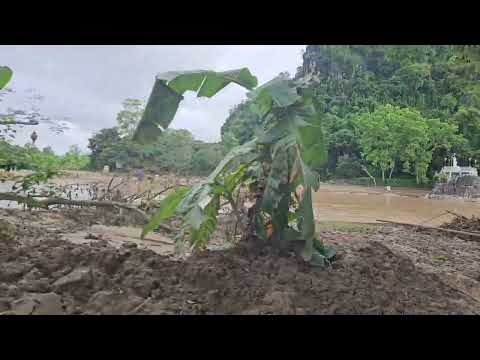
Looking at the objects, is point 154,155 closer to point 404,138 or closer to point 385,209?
point 385,209

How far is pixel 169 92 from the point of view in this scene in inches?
101

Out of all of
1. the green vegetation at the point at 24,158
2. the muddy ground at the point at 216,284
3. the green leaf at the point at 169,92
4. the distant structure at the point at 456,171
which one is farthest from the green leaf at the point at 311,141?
the distant structure at the point at 456,171

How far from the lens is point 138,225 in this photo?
16.4 feet

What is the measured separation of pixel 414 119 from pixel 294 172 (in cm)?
1728

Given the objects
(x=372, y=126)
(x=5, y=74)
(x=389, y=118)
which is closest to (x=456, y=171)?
(x=389, y=118)

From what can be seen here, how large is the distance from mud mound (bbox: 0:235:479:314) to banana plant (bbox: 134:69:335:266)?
19 cm

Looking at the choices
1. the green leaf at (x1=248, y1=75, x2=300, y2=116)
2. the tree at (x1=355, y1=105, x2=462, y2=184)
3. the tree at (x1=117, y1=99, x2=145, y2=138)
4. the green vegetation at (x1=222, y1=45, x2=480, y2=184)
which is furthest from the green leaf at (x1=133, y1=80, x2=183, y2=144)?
the tree at (x1=355, y1=105, x2=462, y2=184)

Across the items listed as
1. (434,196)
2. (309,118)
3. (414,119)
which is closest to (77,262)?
(309,118)

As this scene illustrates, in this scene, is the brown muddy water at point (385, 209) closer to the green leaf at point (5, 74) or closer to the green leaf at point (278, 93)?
the green leaf at point (278, 93)

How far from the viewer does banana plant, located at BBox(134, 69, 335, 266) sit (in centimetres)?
248

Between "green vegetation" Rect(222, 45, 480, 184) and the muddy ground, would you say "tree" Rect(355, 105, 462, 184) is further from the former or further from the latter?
the muddy ground

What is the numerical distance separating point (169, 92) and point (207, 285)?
1.19 m

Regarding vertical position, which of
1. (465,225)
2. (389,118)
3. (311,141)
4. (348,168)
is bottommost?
(465,225)

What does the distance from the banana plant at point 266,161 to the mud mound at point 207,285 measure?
0.19 m
